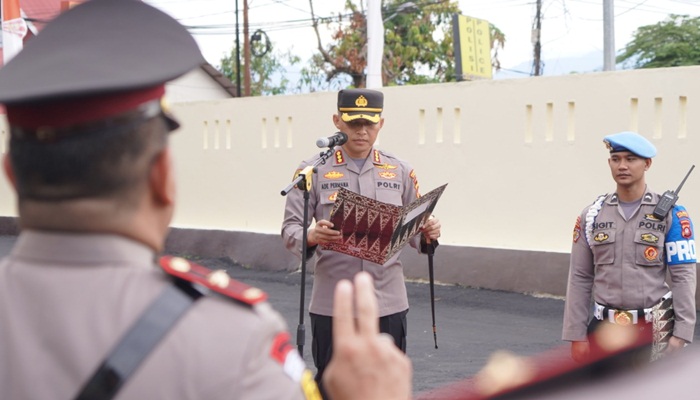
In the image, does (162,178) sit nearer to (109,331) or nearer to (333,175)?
(109,331)

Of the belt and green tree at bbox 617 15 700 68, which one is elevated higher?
green tree at bbox 617 15 700 68

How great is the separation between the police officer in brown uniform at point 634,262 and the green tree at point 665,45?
25192 millimetres

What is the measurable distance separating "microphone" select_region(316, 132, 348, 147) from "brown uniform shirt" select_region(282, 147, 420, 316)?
0.10m

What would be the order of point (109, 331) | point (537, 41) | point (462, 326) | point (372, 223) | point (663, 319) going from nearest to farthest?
point (109, 331) → point (372, 223) → point (663, 319) → point (462, 326) → point (537, 41)

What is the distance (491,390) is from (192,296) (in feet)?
1.60

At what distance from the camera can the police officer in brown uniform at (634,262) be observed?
17.1ft

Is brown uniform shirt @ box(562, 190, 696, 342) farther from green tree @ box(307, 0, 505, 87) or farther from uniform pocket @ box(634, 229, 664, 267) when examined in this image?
green tree @ box(307, 0, 505, 87)

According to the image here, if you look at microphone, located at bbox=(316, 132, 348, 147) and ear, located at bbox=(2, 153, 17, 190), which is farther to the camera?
microphone, located at bbox=(316, 132, 348, 147)

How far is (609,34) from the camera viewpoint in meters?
21.9

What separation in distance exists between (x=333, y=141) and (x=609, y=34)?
699 inches

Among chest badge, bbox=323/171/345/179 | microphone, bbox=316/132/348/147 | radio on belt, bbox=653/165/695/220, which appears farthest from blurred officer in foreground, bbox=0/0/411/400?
radio on belt, bbox=653/165/695/220

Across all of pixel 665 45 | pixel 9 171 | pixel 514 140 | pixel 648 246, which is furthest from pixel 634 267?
pixel 665 45

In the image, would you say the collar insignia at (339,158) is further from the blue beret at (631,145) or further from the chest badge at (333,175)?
the blue beret at (631,145)

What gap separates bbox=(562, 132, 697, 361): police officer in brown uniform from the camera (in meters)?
5.21
